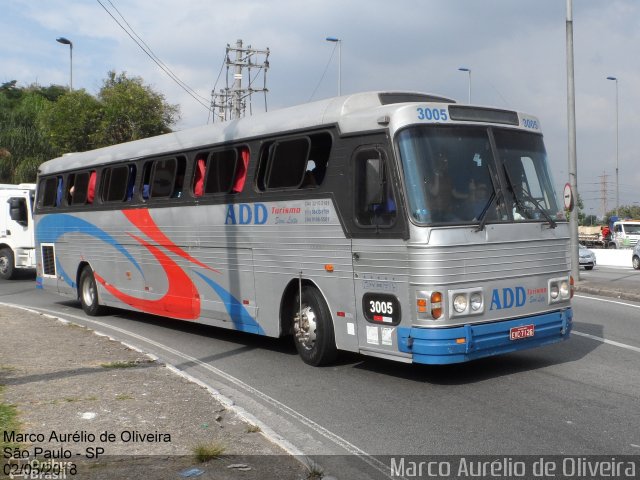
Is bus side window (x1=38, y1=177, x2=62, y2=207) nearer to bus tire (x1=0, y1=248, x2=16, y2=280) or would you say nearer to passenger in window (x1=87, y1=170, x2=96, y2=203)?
passenger in window (x1=87, y1=170, x2=96, y2=203)

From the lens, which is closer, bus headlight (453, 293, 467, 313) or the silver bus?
bus headlight (453, 293, 467, 313)

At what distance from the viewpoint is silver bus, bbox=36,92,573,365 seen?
821 cm

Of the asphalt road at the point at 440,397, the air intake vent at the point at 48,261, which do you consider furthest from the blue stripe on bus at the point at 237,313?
the air intake vent at the point at 48,261

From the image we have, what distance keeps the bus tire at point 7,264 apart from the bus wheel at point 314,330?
710 inches

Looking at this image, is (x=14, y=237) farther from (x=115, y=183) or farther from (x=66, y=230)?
(x=115, y=183)

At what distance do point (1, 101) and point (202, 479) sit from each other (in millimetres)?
47714

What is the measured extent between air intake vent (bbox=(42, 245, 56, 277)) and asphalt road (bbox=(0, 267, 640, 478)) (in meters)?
6.50

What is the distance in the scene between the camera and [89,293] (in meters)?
16.4

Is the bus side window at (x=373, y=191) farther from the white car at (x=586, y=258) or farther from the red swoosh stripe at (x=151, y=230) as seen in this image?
the white car at (x=586, y=258)

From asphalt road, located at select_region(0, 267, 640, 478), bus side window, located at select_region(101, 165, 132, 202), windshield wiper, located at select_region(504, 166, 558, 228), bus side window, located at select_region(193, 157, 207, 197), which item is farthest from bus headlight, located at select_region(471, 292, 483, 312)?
bus side window, located at select_region(101, 165, 132, 202)

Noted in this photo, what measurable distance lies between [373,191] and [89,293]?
9.60 meters

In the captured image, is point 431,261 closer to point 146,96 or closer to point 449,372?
point 449,372

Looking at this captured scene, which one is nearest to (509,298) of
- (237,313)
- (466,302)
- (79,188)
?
(466,302)

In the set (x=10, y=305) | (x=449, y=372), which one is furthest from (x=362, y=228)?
(x=10, y=305)
